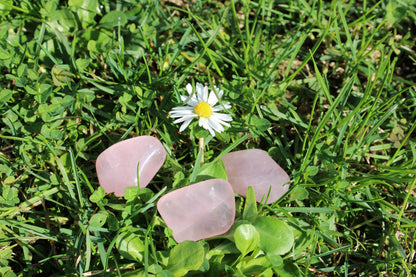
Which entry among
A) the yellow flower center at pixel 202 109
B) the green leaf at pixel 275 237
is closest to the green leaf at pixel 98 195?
the yellow flower center at pixel 202 109

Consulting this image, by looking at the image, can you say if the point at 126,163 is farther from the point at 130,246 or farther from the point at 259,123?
the point at 259,123

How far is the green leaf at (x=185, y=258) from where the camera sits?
4.23 feet

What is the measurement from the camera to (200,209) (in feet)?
4.52

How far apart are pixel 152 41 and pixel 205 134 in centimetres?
59

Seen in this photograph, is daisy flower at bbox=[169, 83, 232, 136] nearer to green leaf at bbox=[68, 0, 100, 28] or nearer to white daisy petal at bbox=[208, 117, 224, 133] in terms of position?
white daisy petal at bbox=[208, 117, 224, 133]

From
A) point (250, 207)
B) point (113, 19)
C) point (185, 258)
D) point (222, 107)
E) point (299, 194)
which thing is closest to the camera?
point (185, 258)

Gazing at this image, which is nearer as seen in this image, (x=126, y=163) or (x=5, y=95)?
(x=126, y=163)

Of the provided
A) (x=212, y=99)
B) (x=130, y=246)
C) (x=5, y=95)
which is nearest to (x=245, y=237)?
(x=130, y=246)

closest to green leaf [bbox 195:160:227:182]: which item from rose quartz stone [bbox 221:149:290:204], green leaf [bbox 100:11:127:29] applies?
rose quartz stone [bbox 221:149:290:204]

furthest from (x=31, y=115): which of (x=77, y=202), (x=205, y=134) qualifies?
(x=205, y=134)

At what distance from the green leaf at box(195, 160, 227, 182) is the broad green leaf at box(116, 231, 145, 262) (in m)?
0.31

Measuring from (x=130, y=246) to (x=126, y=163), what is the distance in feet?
0.96

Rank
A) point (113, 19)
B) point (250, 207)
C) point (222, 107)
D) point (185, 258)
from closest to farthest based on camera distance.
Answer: point (185, 258) → point (250, 207) → point (222, 107) → point (113, 19)

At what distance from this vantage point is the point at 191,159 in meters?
1.74
